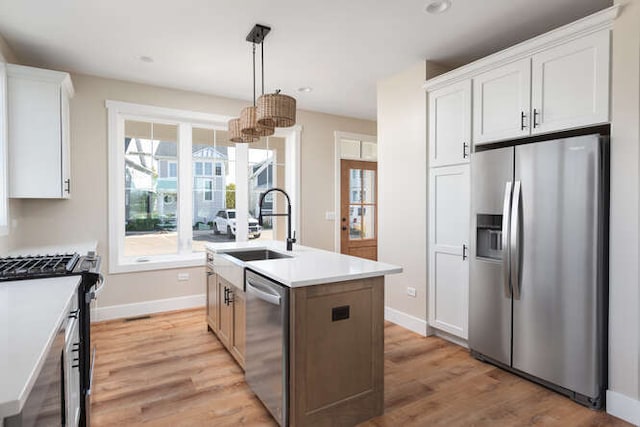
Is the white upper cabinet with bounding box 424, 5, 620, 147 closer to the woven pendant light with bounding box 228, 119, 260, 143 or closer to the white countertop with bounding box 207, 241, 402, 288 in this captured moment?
the white countertop with bounding box 207, 241, 402, 288

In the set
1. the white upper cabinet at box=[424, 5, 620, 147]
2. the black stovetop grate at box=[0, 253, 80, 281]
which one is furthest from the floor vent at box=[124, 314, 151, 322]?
the white upper cabinet at box=[424, 5, 620, 147]

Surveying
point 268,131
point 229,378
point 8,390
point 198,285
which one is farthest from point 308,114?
point 8,390

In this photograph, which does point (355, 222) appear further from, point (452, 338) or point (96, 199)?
point (96, 199)

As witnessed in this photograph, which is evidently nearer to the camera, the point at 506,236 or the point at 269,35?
the point at 506,236

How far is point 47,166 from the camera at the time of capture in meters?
3.17

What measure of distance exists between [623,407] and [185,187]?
4.58 meters

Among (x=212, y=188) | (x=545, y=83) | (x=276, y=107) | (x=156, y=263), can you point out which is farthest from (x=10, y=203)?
(x=545, y=83)

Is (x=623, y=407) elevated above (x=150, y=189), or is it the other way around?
(x=150, y=189)

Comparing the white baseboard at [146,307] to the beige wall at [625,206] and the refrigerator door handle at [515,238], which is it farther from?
the beige wall at [625,206]

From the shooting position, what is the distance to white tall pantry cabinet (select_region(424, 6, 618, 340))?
230 cm

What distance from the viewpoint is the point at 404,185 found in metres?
3.79

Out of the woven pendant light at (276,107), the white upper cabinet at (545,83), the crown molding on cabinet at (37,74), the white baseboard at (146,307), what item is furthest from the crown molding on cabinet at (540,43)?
the white baseboard at (146,307)

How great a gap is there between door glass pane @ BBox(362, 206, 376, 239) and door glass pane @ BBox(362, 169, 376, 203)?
0.15 m

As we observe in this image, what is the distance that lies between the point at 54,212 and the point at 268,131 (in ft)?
8.63
